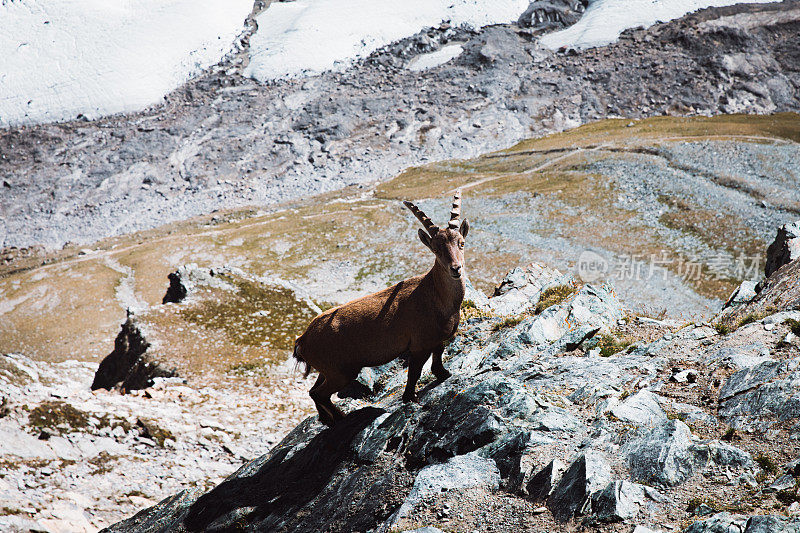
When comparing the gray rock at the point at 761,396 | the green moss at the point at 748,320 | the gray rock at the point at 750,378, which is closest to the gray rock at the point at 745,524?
the gray rock at the point at 761,396

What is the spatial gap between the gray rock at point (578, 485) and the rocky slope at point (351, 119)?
5159 inches

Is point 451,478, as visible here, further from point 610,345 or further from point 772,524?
point 610,345

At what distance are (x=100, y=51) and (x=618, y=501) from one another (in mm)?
217460

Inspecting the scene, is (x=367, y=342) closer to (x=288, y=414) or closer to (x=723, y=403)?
(x=723, y=403)

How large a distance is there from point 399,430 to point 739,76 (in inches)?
7180

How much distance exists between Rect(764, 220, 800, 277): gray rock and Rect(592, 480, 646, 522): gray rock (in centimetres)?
1528

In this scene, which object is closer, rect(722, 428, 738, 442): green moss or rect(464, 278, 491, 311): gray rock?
rect(722, 428, 738, 442): green moss

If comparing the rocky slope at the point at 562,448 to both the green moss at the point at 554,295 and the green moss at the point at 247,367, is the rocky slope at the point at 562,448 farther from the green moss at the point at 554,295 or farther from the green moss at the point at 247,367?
the green moss at the point at 247,367

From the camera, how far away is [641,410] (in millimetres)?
10562

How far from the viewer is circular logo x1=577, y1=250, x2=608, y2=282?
5869cm

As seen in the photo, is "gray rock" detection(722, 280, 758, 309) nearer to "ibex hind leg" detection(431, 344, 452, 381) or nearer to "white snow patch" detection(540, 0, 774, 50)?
"ibex hind leg" detection(431, 344, 452, 381)

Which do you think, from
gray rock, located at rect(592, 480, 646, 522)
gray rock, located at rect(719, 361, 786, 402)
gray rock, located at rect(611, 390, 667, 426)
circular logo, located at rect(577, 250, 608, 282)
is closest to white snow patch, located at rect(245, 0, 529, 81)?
circular logo, located at rect(577, 250, 608, 282)

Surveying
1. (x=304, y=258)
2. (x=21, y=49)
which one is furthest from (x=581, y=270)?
(x=21, y=49)

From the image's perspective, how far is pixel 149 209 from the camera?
135m
